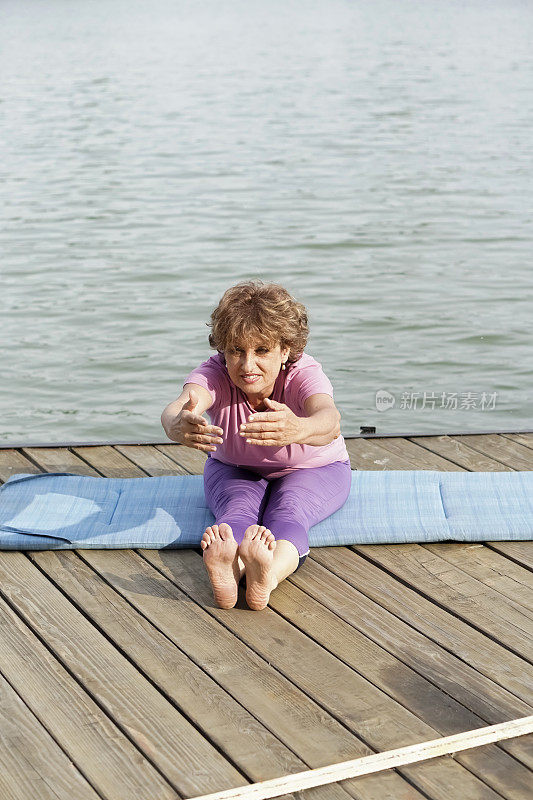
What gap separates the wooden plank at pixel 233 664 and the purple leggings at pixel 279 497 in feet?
0.77

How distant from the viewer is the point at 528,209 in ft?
35.1

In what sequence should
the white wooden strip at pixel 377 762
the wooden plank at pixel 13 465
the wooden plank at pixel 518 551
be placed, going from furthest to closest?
the wooden plank at pixel 13 465 → the wooden plank at pixel 518 551 → the white wooden strip at pixel 377 762

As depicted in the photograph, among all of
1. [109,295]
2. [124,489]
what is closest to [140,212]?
[109,295]

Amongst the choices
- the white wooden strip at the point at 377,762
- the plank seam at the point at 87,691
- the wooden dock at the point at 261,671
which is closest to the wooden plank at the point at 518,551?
the wooden dock at the point at 261,671

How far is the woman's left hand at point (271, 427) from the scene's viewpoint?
2.98m

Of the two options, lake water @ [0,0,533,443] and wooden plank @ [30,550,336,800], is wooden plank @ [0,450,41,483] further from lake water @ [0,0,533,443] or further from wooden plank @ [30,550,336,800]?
lake water @ [0,0,533,443]

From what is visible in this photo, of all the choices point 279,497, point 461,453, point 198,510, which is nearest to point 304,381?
point 279,497

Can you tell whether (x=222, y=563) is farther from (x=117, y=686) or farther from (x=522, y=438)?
(x=522, y=438)

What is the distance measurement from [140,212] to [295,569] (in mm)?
8078

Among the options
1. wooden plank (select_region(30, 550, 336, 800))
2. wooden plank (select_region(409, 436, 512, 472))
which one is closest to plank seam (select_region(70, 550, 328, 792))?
wooden plank (select_region(30, 550, 336, 800))

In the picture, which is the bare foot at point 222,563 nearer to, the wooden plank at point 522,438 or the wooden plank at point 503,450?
the wooden plank at point 503,450

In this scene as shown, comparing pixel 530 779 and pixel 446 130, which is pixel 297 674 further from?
pixel 446 130

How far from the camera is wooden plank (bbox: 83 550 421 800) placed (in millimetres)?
2410

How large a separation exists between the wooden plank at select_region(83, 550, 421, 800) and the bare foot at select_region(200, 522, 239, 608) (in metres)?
0.06
